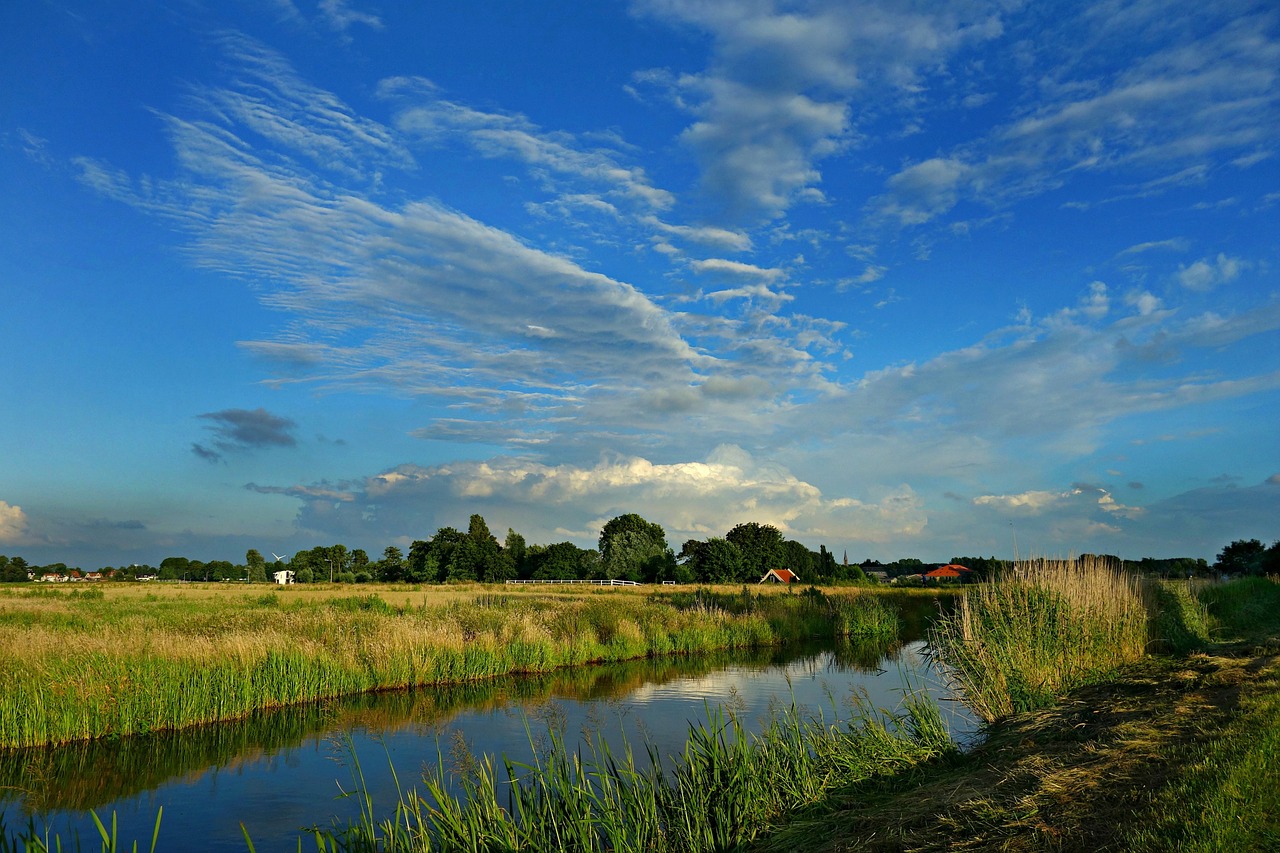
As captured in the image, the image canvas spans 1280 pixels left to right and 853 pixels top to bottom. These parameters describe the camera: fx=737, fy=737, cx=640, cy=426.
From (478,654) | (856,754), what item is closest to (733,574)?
(478,654)

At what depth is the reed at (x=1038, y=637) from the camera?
42.2ft

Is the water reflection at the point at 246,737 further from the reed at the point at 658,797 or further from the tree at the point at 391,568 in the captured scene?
the tree at the point at 391,568

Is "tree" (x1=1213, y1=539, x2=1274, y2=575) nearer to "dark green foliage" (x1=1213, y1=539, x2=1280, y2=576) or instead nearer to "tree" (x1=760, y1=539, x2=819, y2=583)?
"dark green foliage" (x1=1213, y1=539, x2=1280, y2=576)

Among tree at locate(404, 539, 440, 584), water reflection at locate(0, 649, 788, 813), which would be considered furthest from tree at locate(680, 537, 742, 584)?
water reflection at locate(0, 649, 788, 813)

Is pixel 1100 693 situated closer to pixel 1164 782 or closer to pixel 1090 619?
pixel 1090 619

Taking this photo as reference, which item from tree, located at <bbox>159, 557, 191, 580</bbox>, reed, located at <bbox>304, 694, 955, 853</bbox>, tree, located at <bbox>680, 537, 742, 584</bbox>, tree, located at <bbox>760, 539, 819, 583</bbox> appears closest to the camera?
reed, located at <bbox>304, 694, 955, 853</bbox>

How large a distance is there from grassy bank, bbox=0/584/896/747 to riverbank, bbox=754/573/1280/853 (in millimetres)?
13515

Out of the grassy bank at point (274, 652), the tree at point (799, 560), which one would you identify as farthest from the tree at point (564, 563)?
the grassy bank at point (274, 652)

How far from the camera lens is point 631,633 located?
2753cm

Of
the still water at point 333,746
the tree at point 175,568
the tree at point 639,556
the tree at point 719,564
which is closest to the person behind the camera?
the still water at point 333,746

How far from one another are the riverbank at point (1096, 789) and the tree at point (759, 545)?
8258cm

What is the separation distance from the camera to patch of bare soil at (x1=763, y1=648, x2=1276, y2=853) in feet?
20.6

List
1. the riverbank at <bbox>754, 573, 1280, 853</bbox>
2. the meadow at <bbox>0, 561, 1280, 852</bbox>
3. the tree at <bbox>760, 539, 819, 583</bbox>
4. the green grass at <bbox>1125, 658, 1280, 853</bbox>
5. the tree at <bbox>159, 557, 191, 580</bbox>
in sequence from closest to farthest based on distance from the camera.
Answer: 1. the green grass at <bbox>1125, 658, 1280, 853</bbox>
2. the riverbank at <bbox>754, 573, 1280, 853</bbox>
3. the meadow at <bbox>0, 561, 1280, 852</bbox>
4. the tree at <bbox>760, 539, 819, 583</bbox>
5. the tree at <bbox>159, 557, 191, 580</bbox>

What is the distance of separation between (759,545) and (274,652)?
86.1 metres
